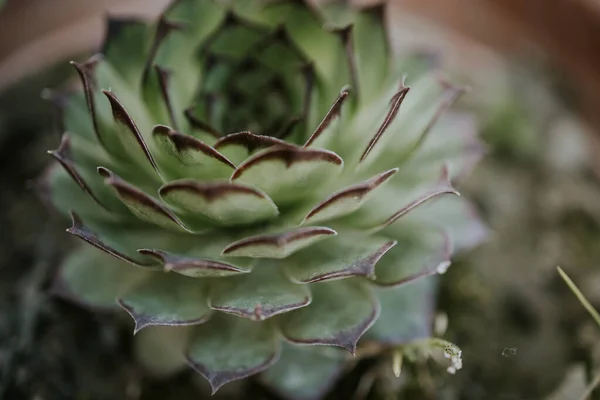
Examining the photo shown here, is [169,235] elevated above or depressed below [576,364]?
above

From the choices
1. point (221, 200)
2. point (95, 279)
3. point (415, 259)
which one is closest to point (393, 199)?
point (415, 259)

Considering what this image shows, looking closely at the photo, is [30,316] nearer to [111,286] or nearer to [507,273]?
[111,286]

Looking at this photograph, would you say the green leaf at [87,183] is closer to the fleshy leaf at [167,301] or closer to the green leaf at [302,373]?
the fleshy leaf at [167,301]

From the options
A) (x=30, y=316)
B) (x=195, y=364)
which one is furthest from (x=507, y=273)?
(x=30, y=316)

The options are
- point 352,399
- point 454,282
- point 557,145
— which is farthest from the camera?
point 557,145

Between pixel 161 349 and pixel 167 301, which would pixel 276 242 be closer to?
pixel 167 301

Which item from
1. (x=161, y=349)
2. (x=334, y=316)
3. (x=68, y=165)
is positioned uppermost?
(x=68, y=165)

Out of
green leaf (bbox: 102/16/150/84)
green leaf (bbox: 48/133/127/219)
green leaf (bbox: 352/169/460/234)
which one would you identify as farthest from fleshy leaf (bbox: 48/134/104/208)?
green leaf (bbox: 352/169/460/234)

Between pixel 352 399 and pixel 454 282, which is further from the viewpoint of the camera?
pixel 454 282
